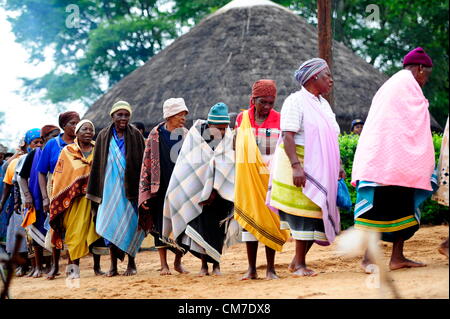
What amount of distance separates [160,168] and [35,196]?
81.6 inches

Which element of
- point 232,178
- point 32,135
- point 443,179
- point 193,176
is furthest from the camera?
point 32,135

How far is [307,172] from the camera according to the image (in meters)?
6.42

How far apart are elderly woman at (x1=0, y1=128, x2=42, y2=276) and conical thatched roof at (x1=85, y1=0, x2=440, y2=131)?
6858 mm

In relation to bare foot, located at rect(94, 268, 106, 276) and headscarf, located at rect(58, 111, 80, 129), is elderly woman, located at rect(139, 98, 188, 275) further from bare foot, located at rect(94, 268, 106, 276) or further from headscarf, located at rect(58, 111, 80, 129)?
headscarf, located at rect(58, 111, 80, 129)

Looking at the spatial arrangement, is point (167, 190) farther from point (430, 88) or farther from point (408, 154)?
point (430, 88)

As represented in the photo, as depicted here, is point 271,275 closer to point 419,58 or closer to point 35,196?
point 419,58

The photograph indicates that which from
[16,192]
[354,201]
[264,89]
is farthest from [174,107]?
[354,201]

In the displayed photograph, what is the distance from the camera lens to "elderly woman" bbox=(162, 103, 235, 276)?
7.43m

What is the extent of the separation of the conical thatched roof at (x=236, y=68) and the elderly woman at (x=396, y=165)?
1014 cm

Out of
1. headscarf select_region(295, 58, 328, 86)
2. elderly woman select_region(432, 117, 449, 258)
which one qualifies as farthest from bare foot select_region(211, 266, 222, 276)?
elderly woman select_region(432, 117, 449, 258)

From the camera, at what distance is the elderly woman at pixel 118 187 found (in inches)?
323

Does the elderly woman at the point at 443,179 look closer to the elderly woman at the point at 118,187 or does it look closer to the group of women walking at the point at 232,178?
the group of women walking at the point at 232,178
